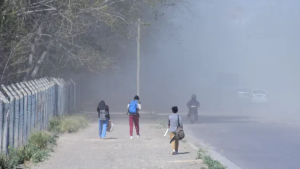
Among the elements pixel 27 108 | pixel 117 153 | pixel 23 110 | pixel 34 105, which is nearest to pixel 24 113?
pixel 23 110

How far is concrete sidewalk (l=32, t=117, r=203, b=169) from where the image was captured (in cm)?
1262

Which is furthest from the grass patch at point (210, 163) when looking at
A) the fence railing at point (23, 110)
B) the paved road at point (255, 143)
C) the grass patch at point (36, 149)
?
the fence railing at point (23, 110)

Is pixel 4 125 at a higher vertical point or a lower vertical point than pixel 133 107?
lower

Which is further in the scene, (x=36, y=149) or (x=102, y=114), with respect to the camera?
(x=102, y=114)

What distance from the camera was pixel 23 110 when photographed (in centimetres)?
1418

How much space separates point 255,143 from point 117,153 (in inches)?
223

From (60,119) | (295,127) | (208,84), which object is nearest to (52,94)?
(60,119)

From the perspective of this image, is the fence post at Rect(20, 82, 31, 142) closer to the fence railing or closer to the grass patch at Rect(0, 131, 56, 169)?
the fence railing

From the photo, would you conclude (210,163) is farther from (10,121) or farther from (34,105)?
(34,105)

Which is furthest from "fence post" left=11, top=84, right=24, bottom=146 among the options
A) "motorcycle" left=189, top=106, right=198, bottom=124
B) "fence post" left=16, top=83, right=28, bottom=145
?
"motorcycle" left=189, top=106, right=198, bottom=124

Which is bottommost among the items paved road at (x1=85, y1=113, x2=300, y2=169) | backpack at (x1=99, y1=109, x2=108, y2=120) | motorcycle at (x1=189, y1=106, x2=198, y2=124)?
paved road at (x1=85, y1=113, x2=300, y2=169)

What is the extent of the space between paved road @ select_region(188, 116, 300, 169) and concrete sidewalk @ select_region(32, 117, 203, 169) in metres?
1.34

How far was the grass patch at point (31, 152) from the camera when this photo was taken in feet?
35.8

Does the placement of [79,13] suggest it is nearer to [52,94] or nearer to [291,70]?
[52,94]
